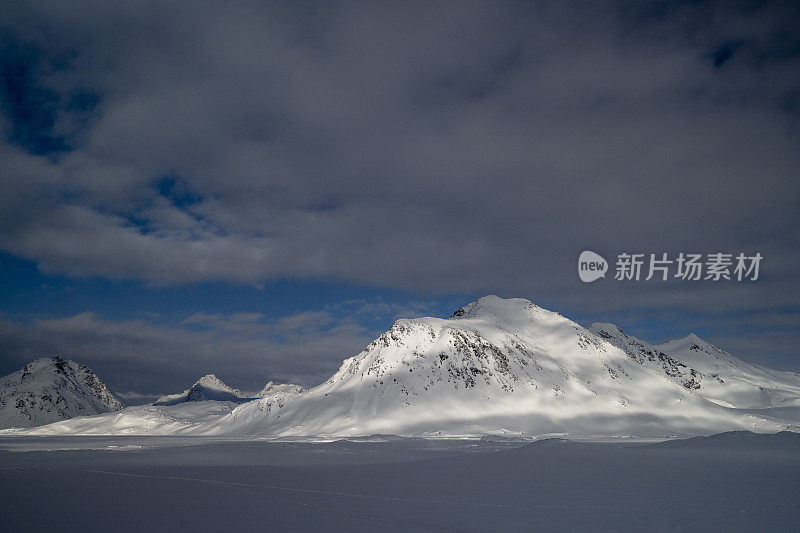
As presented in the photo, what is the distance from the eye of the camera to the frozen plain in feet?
45.9

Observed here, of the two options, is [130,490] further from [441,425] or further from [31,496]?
[441,425]

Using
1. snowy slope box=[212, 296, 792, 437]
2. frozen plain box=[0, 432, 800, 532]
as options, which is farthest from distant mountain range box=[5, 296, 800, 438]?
frozen plain box=[0, 432, 800, 532]

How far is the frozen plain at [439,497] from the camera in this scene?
550 inches

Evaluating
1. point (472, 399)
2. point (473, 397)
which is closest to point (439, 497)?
point (472, 399)

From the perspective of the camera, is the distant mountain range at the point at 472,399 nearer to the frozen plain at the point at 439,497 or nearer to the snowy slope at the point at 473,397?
the snowy slope at the point at 473,397

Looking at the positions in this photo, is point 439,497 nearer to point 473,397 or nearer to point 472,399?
point 472,399

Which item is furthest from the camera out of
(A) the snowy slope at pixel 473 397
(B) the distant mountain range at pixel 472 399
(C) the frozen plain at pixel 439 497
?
(A) the snowy slope at pixel 473 397

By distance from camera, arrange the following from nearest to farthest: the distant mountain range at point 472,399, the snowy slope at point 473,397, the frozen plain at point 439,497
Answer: the frozen plain at point 439,497, the distant mountain range at point 472,399, the snowy slope at point 473,397

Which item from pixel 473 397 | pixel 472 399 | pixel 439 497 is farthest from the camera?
pixel 473 397

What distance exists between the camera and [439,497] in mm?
18375

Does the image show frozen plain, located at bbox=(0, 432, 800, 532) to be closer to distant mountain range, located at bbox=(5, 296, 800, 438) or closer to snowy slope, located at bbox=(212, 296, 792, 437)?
snowy slope, located at bbox=(212, 296, 792, 437)

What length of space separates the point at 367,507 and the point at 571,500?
Answer: 7.27 m

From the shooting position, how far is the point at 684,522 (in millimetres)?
13633

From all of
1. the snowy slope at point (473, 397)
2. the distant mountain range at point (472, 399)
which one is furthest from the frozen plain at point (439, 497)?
the distant mountain range at point (472, 399)
